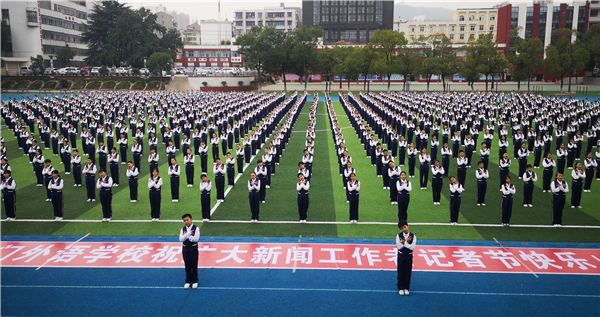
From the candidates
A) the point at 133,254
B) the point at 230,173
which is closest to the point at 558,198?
the point at 230,173

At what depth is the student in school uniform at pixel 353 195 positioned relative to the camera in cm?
1035

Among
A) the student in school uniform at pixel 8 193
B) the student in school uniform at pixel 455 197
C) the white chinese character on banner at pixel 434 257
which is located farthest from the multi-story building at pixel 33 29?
the white chinese character on banner at pixel 434 257

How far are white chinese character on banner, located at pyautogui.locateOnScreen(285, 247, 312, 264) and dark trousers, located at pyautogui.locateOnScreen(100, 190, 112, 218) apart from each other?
5074 mm

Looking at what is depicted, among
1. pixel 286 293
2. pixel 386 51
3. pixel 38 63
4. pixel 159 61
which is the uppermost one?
pixel 386 51

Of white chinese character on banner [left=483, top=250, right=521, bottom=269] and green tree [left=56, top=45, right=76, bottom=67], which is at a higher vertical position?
green tree [left=56, top=45, right=76, bottom=67]

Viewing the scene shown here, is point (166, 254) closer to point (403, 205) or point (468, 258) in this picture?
point (403, 205)

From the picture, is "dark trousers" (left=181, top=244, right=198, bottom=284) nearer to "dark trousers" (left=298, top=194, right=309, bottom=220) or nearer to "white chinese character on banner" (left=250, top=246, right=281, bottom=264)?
"white chinese character on banner" (left=250, top=246, right=281, bottom=264)

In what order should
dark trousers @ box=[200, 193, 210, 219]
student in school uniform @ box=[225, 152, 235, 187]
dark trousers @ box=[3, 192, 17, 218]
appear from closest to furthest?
1. dark trousers @ box=[200, 193, 210, 219]
2. dark trousers @ box=[3, 192, 17, 218]
3. student in school uniform @ box=[225, 152, 235, 187]

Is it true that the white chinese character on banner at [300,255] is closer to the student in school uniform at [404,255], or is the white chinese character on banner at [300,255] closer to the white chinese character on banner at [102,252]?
the student in school uniform at [404,255]

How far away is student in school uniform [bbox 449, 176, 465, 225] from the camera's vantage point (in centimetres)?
1038

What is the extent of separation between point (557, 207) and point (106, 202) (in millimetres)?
11135

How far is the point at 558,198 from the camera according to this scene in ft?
33.5

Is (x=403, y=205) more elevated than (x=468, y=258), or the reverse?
(x=403, y=205)

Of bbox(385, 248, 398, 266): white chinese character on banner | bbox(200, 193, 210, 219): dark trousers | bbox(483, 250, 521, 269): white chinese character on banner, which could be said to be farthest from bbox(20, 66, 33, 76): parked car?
bbox(483, 250, 521, 269): white chinese character on banner
